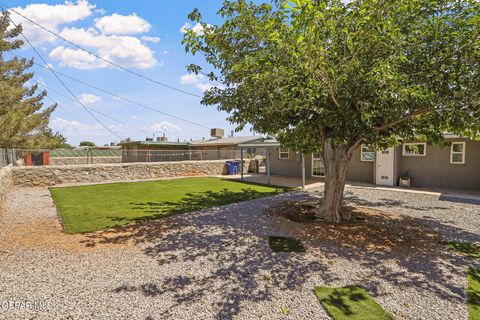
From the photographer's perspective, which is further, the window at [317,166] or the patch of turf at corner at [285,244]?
the window at [317,166]

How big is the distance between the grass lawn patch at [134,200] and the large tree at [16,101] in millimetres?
5337

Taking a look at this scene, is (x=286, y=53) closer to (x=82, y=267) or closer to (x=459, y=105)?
(x=459, y=105)

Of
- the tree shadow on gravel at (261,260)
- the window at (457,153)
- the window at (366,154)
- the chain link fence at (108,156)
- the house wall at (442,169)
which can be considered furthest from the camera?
the chain link fence at (108,156)

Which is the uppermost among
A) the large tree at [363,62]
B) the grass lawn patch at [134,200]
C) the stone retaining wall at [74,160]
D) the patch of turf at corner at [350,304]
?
the large tree at [363,62]

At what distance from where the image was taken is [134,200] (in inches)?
380

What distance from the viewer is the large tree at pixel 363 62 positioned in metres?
4.86

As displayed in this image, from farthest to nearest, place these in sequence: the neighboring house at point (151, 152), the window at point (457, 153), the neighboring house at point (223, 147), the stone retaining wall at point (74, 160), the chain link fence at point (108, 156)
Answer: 1. the neighboring house at point (151, 152)
2. the neighboring house at point (223, 147)
3. the stone retaining wall at point (74, 160)
4. the chain link fence at point (108, 156)
5. the window at point (457, 153)

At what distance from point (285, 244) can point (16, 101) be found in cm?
1919

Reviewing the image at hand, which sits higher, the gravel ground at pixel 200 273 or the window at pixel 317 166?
the window at pixel 317 166

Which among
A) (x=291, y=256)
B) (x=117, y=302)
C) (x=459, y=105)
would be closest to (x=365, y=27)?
(x=459, y=105)

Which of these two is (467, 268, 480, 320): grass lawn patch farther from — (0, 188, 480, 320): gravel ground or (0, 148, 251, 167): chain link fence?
(0, 148, 251, 167): chain link fence

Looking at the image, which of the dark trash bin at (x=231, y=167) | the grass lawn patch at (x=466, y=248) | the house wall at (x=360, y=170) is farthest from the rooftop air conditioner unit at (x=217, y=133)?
the grass lawn patch at (x=466, y=248)

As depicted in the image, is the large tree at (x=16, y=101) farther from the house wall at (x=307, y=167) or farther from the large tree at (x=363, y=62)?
the house wall at (x=307, y=167)

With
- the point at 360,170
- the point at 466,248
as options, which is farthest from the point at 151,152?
the point at 466,248
